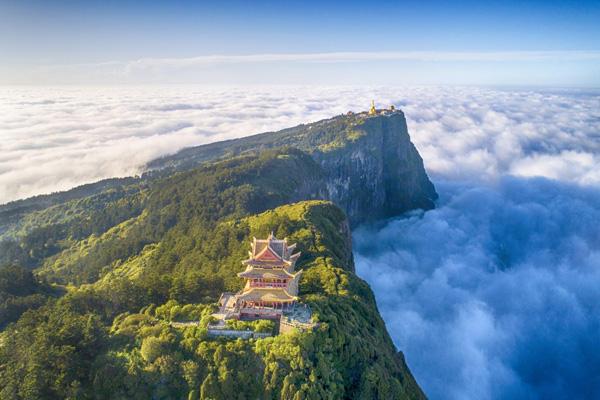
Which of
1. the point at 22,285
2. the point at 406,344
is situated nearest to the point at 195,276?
the point at 22,285

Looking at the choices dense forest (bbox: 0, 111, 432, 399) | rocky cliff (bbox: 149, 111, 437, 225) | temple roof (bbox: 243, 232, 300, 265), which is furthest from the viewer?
rocky cliff (bbox: 149, 111, 437, 225)

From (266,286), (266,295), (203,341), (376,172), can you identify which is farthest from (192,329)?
(376,172)

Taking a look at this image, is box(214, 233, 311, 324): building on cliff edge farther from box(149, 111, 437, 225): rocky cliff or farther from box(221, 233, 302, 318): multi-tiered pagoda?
box(149, 111, 437, 225): rocky cliff

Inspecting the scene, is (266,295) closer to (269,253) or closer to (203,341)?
(269,253)

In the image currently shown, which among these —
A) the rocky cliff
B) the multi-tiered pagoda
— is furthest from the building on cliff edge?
the rocky cliff

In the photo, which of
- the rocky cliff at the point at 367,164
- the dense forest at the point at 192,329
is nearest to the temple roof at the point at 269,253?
the dense forest at the point at 192,329

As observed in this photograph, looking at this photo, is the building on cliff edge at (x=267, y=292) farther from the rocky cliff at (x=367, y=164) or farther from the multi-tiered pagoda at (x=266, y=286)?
the rocky cliff at (x=367, y=164)
